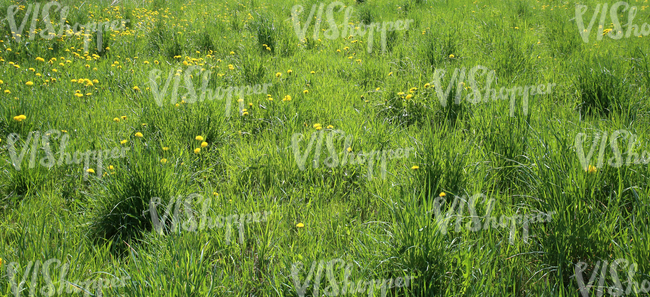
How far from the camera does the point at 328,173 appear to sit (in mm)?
2598

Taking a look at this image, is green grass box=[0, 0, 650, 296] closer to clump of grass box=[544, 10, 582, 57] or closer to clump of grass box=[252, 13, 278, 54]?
clump of grass box=[544, 10, 582, 57]

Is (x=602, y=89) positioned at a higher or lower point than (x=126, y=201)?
higher

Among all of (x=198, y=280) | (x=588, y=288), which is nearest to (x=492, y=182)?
(x=588, y=288)

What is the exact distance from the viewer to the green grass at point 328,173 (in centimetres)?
164

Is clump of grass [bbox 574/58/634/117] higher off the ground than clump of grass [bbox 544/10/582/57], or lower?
lower

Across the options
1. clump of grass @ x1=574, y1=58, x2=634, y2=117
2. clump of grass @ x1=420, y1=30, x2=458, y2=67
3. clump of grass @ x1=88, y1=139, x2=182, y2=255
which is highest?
clump of grass @ x1=420, y1=30, x2=458, y2=67

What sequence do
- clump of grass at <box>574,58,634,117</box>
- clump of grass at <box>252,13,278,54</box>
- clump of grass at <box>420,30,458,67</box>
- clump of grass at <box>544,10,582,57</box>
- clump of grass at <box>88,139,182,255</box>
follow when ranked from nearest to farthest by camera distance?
clump of grass at <box>88,139,182,255</box> → clump of grass at <box>574,58,634,117</box> → clump of grass at <box>420,30,458,67</box> → clump of grass at <box>544,10,582,57</box> → clump of grass at <box>252,13,278,54</box>

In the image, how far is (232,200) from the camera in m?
2.17

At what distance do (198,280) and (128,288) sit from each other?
0.25 meters

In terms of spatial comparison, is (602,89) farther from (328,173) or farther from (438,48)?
(328,173)

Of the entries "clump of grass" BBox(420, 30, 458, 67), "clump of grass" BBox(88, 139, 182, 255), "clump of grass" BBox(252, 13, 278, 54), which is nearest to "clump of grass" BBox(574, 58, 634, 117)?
"clump of grass" BBox(420, 30, 458, 67)

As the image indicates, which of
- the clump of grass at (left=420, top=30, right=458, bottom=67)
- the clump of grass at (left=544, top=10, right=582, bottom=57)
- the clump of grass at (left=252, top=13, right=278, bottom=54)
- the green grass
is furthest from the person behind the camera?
the clump of grass at (left=252, top=13, right=278, bottom=54)

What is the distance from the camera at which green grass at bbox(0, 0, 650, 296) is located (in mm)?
1641

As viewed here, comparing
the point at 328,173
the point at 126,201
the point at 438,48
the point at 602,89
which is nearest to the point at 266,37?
the point at 438,48
